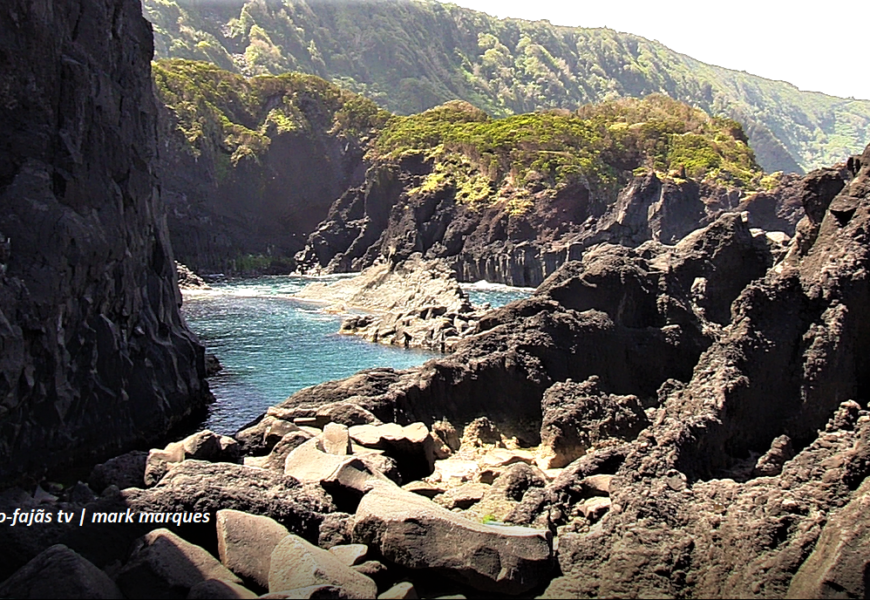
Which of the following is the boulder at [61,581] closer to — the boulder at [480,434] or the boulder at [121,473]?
the boulder at [121,473]

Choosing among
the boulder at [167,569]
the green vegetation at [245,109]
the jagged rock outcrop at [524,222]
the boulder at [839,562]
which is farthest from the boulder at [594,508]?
the green vegetation at [245,109]

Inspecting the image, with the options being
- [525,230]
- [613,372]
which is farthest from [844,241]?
[525,230]

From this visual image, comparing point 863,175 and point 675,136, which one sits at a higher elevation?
point 675,136

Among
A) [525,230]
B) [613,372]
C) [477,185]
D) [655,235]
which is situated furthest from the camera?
[477,185]

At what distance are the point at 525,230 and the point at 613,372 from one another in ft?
220

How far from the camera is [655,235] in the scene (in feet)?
257

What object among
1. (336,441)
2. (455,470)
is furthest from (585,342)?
(336,441)

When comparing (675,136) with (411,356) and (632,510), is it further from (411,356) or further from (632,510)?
(632,510)

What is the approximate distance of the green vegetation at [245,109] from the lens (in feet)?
333

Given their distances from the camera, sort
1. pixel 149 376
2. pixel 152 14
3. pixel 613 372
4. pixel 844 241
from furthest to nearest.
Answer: pixel 152 14
pixel 149 376
pixel 613 372
pixel 844 241

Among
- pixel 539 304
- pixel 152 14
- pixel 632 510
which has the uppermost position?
pixel 152 14

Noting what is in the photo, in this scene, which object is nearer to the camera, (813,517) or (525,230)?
(813,517)

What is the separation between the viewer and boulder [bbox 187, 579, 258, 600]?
27.0 ft

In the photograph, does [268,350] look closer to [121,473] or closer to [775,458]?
[121,473]
